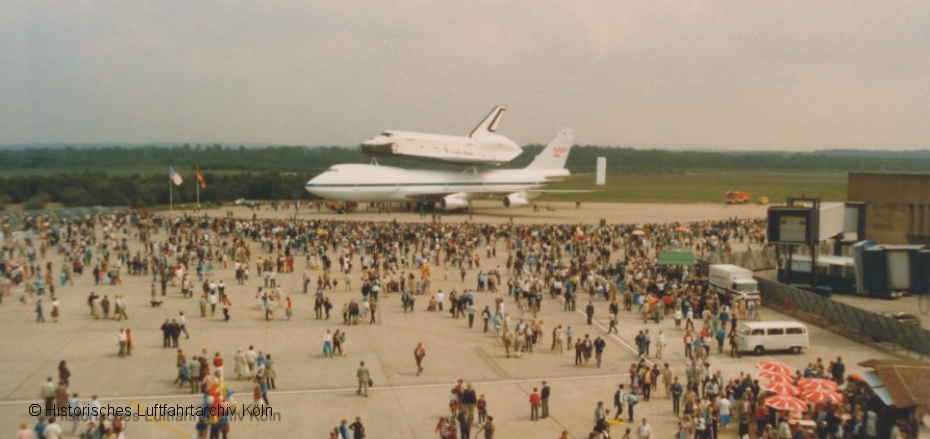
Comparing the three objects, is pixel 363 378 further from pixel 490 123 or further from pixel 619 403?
pixel 490 123

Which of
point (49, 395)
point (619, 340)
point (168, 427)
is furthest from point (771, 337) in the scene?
point (49, 395)

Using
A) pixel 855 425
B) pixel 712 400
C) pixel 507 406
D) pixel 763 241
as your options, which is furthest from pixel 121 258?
pixel 763 241

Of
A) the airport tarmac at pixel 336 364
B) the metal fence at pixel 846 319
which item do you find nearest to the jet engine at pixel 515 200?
the airport tarmac at pixel 336 364

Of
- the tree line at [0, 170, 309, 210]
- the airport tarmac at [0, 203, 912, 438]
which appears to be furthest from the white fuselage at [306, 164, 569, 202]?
the airport tarmac at [0, 203, 912, 438]

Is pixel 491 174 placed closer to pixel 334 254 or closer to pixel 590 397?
pixel 334 254

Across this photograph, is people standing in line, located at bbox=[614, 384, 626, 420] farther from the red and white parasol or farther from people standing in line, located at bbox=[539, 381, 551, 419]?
the red and white parasol

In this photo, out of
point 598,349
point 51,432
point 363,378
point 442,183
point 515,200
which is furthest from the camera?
point 515,200

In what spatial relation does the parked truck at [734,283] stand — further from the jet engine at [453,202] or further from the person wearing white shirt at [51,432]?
the jet engine at [453,202]
